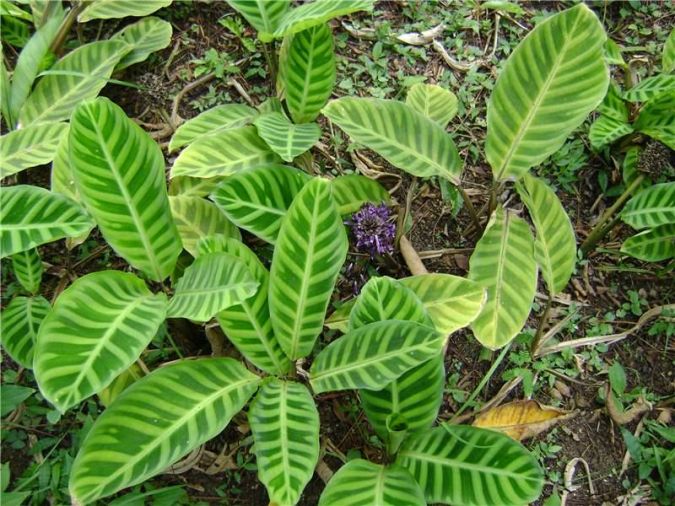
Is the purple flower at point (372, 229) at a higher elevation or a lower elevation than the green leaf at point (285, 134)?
lower

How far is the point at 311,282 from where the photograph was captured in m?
1.29

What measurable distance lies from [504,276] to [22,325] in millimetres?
1073

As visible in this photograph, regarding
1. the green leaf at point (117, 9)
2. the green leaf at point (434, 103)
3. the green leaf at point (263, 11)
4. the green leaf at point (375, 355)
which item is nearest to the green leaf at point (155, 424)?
the green leaf at point (375, 355)

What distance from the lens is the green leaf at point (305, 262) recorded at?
125 cm

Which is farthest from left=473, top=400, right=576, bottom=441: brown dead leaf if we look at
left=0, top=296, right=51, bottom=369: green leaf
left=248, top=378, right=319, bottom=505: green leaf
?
left=0, top=296, right=51, bottom=369: green leaf

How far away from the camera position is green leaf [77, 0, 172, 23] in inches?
73.2

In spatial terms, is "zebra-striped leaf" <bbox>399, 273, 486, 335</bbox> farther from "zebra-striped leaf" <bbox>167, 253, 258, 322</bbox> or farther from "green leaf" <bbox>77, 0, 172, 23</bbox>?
"green leaf" <bbox>77, 0, 172, 23</bbox>

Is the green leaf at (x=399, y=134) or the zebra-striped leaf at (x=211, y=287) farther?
the green leaf at (x=399, y=134)

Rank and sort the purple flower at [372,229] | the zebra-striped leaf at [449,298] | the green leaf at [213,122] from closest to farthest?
the zebra-striped leaf at [449,298] → the purple flower at [372,229] → the green leaf at [213,122]

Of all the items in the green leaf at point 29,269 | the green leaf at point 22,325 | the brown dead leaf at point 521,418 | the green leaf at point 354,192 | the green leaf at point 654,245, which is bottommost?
the brown dead leaf at point 521,418

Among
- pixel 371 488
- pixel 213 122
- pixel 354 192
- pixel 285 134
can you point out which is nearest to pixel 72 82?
pixel 213 122

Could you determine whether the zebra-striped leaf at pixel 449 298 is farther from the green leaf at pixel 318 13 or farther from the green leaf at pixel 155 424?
the green leaf at pixel 318 13

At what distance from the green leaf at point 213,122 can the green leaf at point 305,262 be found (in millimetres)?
502

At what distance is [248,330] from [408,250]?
0.53 metres
